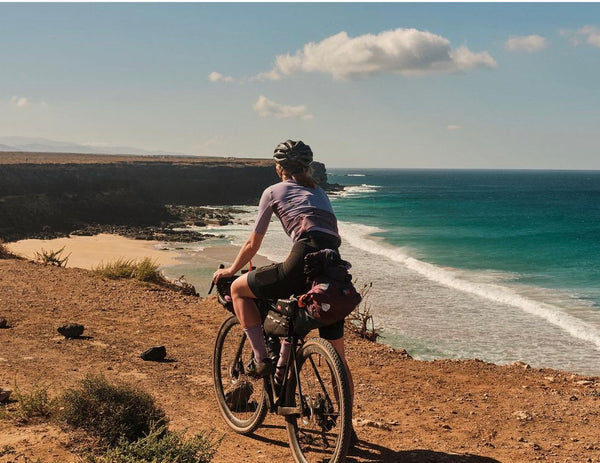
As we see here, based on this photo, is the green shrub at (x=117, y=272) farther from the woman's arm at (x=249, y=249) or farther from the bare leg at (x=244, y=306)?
the woman's arm at (x=249, y=249)

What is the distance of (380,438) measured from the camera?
5.07 metres

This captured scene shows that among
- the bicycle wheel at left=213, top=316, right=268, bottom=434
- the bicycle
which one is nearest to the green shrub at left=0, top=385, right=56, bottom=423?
the bicycle wheel at left=213, top=316, right=268, bottom=434

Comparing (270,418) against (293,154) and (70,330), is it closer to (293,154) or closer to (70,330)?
(293,154)

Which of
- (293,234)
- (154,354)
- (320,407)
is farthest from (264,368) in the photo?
(154,354)

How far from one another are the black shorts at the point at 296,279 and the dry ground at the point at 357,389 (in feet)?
3.90

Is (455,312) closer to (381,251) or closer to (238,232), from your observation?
(381,251)

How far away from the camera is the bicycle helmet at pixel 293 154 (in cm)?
432

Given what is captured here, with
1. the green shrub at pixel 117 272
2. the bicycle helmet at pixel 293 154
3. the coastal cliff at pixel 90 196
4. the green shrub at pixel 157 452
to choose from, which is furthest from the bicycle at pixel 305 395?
the coastal cliff at pixel 90 196

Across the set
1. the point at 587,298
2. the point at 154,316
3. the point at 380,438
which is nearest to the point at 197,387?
the point at 380,438

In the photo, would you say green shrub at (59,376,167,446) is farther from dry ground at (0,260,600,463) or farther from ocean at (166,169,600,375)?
ocean at (166,169,600,375)

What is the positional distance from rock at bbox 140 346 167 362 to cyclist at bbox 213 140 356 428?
338cm

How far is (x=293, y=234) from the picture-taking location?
13.8 feet

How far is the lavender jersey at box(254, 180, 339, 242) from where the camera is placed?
163 inches

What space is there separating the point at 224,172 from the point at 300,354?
87.7m
